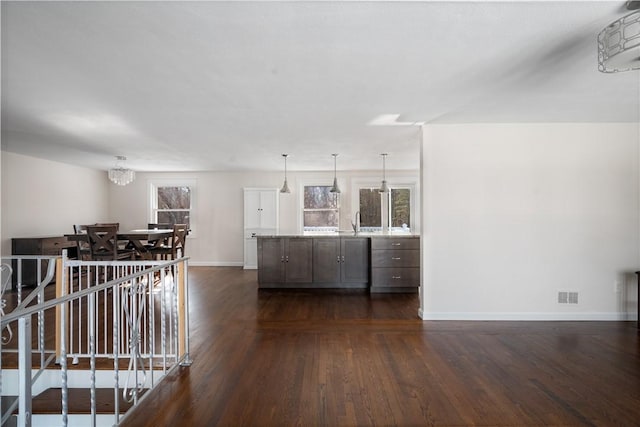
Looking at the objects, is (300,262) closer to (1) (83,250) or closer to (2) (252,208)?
(2) (252,208)

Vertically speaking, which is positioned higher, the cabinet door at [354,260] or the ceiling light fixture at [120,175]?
the ceiling light fixture at [120,175]

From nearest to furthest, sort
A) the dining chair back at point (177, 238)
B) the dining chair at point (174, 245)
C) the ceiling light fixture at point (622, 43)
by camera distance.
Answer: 1. the ceiling light fixture at point (622, 43)
2. the dining chair at point (174, 245)
3. the dining chair back at point (177, 238)

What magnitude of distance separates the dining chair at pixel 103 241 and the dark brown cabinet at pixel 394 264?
3921mm

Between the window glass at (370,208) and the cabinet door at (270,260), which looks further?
the window glass at (370,208)

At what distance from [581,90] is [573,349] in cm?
232

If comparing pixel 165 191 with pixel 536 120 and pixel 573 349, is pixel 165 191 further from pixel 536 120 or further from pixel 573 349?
pixel 573 349

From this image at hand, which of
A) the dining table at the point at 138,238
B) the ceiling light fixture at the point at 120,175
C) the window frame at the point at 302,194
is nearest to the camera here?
the dining table at the point at 138,238

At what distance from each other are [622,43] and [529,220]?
2616 millimetres

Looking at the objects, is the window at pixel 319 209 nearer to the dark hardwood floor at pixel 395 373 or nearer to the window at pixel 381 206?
the window at pixel 381 206

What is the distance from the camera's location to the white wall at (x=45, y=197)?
5398mm

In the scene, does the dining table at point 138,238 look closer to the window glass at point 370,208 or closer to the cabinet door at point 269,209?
the cabinet door at point 269,209

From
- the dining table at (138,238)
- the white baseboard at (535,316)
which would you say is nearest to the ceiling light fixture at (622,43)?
the white baseboard at (535,316)

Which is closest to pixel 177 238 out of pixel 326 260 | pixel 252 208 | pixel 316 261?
pixel 252 208

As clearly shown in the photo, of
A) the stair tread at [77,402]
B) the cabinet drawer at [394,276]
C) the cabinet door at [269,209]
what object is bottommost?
the stair tread at [77,402]
